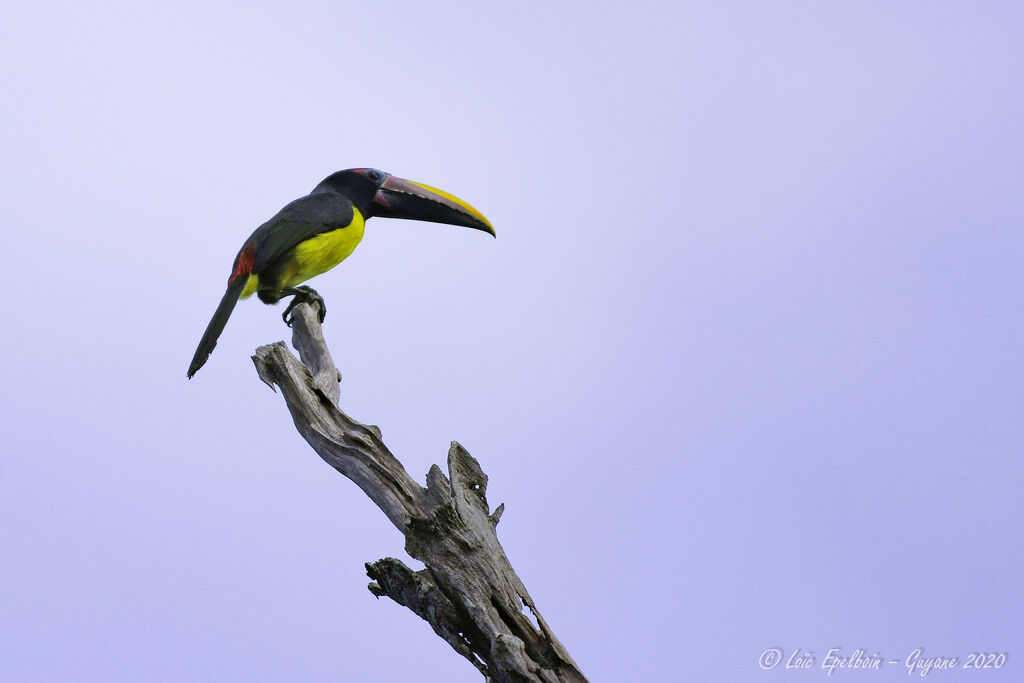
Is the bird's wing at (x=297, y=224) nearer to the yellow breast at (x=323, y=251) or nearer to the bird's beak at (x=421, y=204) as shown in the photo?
the yellow breast at (x=323, y=251)

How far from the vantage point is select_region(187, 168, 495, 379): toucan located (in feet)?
18.6

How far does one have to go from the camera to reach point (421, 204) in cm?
668

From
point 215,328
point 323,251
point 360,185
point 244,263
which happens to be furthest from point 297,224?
point 215,328

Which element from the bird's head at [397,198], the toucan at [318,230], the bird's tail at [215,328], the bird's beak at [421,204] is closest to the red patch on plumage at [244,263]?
the toucan at [318,230]

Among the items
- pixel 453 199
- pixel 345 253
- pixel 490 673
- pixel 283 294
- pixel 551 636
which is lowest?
pixel 490 673

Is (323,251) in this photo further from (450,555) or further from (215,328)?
(450,555)

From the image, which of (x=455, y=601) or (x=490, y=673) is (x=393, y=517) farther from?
(x=490, y=673)

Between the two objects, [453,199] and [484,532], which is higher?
[453,199]

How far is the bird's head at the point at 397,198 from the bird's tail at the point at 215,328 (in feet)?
4.54

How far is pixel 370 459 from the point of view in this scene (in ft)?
14.3

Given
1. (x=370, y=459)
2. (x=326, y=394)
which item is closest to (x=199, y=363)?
(x=326, y=394)

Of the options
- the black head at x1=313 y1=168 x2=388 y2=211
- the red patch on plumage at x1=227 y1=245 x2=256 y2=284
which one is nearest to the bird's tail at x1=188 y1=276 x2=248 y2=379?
the red patch on plumage at x1=227 y1=245 x2=256 y2=284

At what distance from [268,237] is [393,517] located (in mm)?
2253

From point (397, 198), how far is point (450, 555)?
10.8 feet
